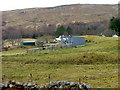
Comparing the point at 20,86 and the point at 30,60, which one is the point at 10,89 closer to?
the point at 20,86

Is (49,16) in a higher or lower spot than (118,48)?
higher

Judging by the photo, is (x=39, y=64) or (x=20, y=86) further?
(x=39, y=64)

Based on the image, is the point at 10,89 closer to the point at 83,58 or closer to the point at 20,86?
the point at 20,86

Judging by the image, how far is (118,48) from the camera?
37188mm

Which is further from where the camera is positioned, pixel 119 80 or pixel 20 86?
pixel 119 80

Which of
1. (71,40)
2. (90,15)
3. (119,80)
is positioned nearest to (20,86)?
Answer: (119,80)

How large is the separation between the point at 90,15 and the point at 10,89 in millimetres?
189279

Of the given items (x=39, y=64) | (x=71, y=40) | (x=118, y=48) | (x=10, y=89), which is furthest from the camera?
(x=71, y=40)

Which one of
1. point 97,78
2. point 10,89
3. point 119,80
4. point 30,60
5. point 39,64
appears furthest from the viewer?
point 30,60

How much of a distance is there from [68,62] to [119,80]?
1225 cm

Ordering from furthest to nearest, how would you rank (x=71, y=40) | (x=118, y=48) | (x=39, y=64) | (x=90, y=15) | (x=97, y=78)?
1. (x=90, y=15)
2. (x=71, y=40)
3. (x=118, y=48)
4. (x=39, y=64)
5. (x=97, y=78)

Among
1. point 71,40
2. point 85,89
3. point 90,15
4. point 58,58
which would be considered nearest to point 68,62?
point 58,58

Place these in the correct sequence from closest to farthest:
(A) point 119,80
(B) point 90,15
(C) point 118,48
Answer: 1. (A) point 119,80
2. (C) point 118,48
3. (B) point 90,15

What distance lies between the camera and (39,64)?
98.8 feet
